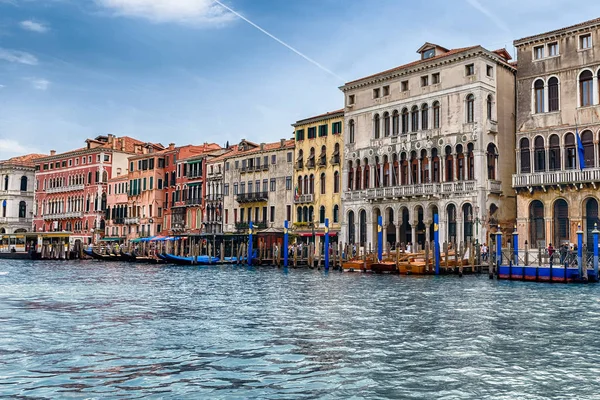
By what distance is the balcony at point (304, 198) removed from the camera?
137 feet

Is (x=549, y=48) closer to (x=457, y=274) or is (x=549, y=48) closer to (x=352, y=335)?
(x=457, y=274)

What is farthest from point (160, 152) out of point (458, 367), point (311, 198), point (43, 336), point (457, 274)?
point (458, 367)

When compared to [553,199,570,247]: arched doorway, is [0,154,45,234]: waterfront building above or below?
above

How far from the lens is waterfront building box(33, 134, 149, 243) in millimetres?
59844

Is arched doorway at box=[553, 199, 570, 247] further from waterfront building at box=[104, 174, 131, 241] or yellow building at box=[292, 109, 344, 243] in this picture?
waterfront building at box=[104, 174, 131, 241]

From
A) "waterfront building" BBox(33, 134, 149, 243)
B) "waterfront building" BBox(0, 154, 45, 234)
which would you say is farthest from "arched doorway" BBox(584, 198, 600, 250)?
"waterfront building" BBox(0, 154, 45, 234)

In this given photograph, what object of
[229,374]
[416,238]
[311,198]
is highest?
[311,198]

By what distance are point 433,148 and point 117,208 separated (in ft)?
109

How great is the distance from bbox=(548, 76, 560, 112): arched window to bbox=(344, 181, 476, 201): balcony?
499 cm

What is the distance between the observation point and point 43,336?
10.6 meters

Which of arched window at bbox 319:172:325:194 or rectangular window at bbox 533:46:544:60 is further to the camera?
arched window at bbox 319:172:325:194

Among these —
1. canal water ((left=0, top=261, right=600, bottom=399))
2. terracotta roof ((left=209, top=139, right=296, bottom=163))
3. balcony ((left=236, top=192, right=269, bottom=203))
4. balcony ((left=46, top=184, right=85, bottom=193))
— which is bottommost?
canal water ((left=0, top=261, right=600, bottom=399))

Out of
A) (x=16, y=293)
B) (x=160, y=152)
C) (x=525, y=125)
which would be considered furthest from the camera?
(x=160, y=152)

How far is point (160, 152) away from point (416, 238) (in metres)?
26.7
